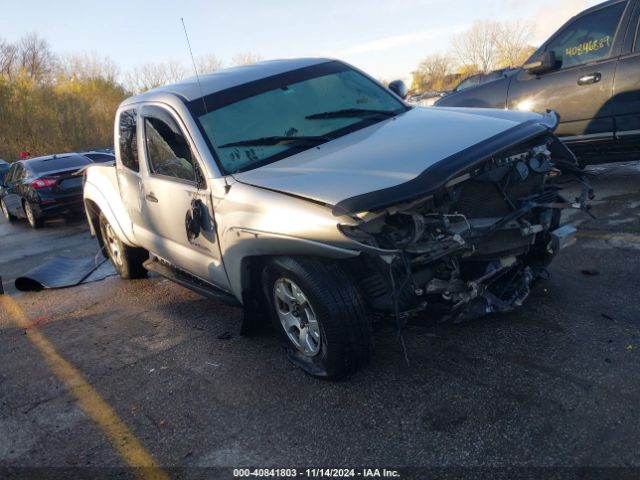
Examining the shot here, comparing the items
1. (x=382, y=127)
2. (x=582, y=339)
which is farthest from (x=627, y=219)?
(x=382, y=127)

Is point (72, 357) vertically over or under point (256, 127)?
under

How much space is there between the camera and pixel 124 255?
19.4 ft

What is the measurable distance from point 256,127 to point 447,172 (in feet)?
5.12

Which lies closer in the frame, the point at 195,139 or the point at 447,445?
the point at 447,445

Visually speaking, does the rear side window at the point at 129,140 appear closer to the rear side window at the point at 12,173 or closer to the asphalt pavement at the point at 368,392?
the asphalt pavement at the point at 368,392

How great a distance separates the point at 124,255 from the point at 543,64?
5.19 m

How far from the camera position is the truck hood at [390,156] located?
2.77 m

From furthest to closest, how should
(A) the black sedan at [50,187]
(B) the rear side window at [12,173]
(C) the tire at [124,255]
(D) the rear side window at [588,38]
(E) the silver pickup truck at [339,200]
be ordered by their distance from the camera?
(B) the rear side window at [12,173] < (A) the black sedan at [50,187] < (D) the rear side window at [588,38] < (C) the tire at [124,255] < (E) the silver pickup truck at [339,200]

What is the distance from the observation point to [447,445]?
2580 millimetres

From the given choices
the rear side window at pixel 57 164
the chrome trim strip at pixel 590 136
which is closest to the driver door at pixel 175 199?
the chrome trim strip at pixel 590 136

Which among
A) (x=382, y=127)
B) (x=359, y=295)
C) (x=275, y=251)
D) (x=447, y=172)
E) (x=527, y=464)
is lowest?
(x=527, y=464)

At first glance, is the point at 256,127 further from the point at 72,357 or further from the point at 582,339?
the point at 582,339

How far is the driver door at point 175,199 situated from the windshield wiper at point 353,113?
3.05 ft

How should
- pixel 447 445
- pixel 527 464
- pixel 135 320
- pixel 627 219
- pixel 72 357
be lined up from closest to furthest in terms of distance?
pixel 527 464
pixel 447 445
pixel 72 357
pixel 135 320
pixel 627 219
